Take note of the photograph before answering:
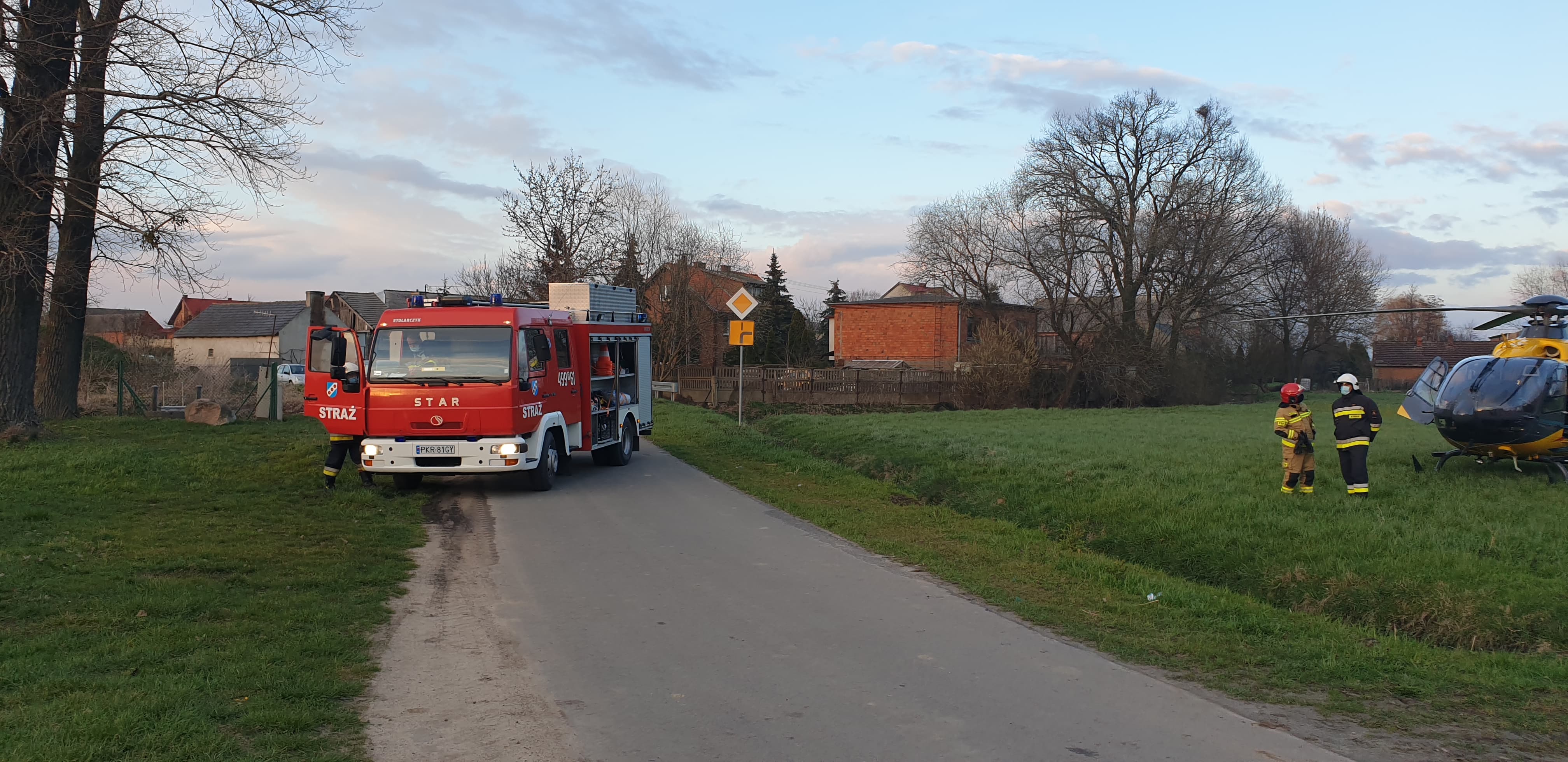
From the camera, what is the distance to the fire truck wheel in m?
14.1

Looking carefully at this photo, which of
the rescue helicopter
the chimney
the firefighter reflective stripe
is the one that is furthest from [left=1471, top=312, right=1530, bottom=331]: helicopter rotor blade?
the chimney

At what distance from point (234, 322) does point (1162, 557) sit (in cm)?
6938

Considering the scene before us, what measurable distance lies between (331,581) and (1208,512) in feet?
29.6

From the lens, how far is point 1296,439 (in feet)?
40.0

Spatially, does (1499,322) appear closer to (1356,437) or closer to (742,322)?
(1356,437)

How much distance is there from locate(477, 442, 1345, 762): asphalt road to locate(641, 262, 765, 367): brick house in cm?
3025

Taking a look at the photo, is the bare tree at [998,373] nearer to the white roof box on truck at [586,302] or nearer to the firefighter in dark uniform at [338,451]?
the white roof box on truck at [586,302]

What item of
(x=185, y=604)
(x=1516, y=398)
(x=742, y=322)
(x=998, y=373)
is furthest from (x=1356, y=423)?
(x=998, y=373)

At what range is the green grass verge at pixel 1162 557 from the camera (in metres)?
5.95

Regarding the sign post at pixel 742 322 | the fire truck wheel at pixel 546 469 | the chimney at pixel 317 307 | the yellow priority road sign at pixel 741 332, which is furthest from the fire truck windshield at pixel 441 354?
the chimney at pixel 317 307

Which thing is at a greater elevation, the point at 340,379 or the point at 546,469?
the point at 340,379

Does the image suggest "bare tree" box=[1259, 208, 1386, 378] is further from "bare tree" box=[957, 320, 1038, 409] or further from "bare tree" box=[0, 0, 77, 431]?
"bare tree" box=[0, 0, 77, 431]

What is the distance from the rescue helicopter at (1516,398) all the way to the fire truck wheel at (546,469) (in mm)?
10917

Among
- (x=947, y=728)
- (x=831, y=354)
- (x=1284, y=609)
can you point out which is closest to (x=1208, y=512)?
(x=1284, y=609)
